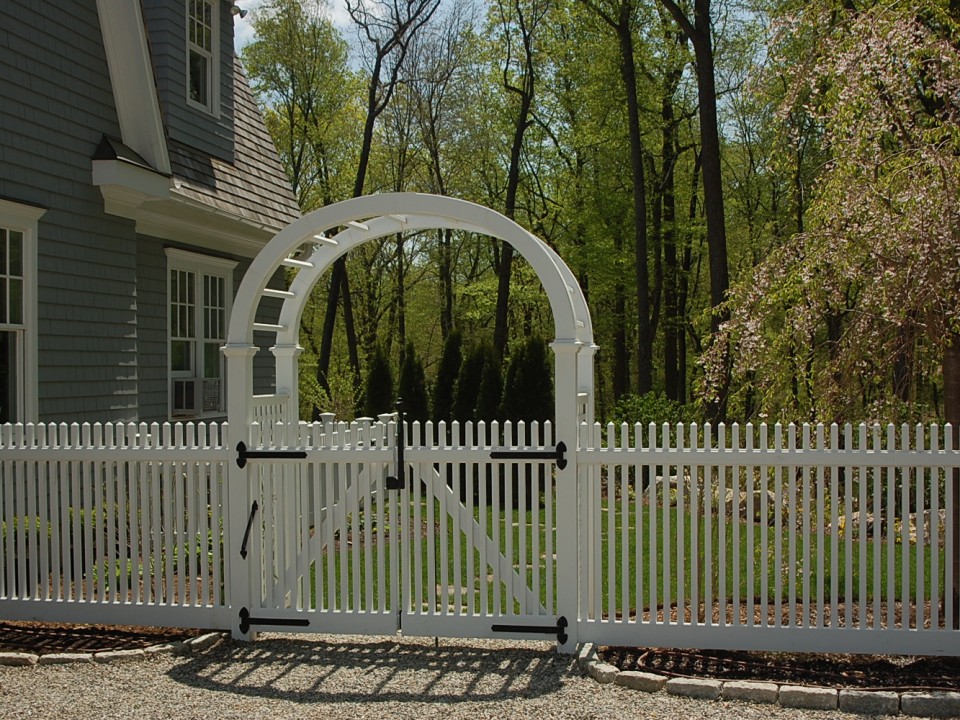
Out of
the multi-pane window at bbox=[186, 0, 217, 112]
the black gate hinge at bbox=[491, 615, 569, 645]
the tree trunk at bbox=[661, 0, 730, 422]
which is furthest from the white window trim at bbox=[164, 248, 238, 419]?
the tree trunk at bbox=[661, 0, 730, 422]

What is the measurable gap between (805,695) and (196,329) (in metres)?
9.69

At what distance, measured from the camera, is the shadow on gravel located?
18.2 feet

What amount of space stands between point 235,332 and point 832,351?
14.5ft

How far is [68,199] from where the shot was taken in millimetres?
9812

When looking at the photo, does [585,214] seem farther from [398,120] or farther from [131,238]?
[131,238]

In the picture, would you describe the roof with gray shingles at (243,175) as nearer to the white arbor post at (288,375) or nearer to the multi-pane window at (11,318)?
the multi-pane window at (11,318)

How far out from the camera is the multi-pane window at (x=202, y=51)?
43.0ft

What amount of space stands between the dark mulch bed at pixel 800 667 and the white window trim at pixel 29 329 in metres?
6.08

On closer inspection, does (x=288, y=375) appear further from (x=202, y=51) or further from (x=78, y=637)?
(x=202, y=51)

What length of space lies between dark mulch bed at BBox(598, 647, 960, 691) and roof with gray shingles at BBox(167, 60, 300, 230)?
7934 millimetres

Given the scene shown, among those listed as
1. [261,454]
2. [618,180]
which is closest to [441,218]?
[261,454]

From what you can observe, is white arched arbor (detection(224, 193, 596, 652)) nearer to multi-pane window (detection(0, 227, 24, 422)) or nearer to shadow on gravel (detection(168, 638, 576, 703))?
shadow on gravel (detection(168, 638, 576, 703))

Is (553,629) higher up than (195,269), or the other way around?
(195,269)

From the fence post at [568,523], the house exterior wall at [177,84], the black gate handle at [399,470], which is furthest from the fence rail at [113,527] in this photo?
the house exterior wall at [177,84]
